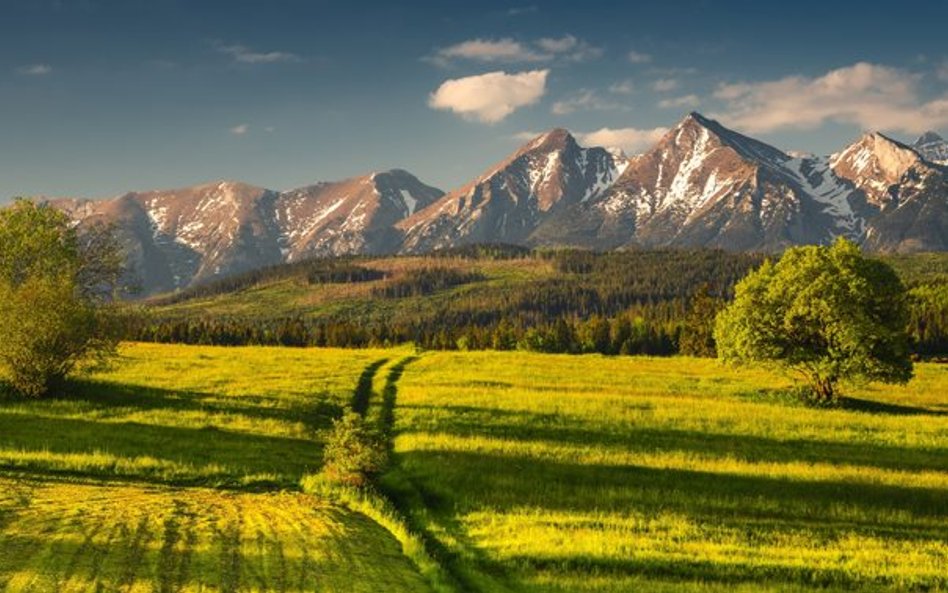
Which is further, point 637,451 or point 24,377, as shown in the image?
point 24,377

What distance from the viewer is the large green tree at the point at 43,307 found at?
48375 mm

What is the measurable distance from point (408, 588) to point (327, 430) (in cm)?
2690

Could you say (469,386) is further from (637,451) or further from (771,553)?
(771,553)

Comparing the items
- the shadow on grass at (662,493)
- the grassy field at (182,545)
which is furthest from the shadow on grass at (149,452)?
the shadow on grass at (662,493)

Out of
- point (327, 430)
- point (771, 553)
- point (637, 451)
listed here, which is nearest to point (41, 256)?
point (327, 430)

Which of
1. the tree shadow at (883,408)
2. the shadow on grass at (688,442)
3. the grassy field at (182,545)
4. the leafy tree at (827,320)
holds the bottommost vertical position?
the tree shadow at (883,408)

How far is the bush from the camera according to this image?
32.9m

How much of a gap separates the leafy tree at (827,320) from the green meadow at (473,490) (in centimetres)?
367

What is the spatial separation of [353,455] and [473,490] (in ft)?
18.6

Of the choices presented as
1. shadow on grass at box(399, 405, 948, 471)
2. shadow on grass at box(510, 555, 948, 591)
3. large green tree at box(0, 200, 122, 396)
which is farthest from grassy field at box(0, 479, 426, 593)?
large green tree at box(0, 200, 122, 396)

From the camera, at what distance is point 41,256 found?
204ft

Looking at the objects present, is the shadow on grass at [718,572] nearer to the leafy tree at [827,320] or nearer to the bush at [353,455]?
the bush at [353,455]

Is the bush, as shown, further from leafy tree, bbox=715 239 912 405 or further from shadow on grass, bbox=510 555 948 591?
leafy tree, bbox=715 239 912 405

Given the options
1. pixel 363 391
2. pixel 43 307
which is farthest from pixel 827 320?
pixel 43 307
